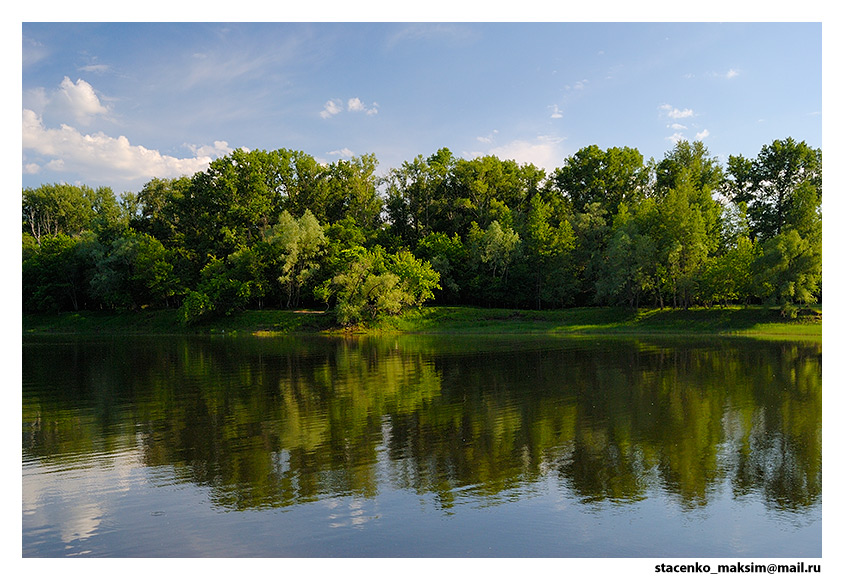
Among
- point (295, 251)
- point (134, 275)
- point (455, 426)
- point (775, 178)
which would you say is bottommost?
point (455, 426)

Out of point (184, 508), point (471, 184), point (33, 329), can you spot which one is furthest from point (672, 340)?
point (33, 329)

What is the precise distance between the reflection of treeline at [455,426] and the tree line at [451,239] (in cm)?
2895

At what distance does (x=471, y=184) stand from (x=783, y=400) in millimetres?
62724

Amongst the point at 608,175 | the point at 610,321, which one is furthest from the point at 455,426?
the point at 608,175

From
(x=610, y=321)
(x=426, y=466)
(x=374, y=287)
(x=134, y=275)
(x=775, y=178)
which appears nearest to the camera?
(x=426, y=466)

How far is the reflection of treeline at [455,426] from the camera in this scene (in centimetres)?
945

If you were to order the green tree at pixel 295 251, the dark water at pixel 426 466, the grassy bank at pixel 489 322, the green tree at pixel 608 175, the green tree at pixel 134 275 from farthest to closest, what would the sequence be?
the green tree at pixel 608 175
the green tree at pixel 134 275
the green tree at pixel 295 251
the grassy bank at pixel 489 322
the dark water at pixel 426 466

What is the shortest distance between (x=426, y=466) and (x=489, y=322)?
4409 cm

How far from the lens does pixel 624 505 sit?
8.31 meters

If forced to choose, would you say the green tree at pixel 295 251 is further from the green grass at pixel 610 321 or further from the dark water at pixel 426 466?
the dark water at pixel 426 466

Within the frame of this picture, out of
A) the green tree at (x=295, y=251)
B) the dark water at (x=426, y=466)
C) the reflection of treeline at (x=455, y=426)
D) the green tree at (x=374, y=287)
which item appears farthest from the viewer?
the green tree at (x=295, y=251)

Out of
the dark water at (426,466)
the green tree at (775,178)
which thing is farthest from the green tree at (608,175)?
the dark water at (426,466)

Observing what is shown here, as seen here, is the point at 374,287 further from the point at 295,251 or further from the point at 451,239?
the point at 451,239

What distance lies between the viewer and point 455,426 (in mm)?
13289
